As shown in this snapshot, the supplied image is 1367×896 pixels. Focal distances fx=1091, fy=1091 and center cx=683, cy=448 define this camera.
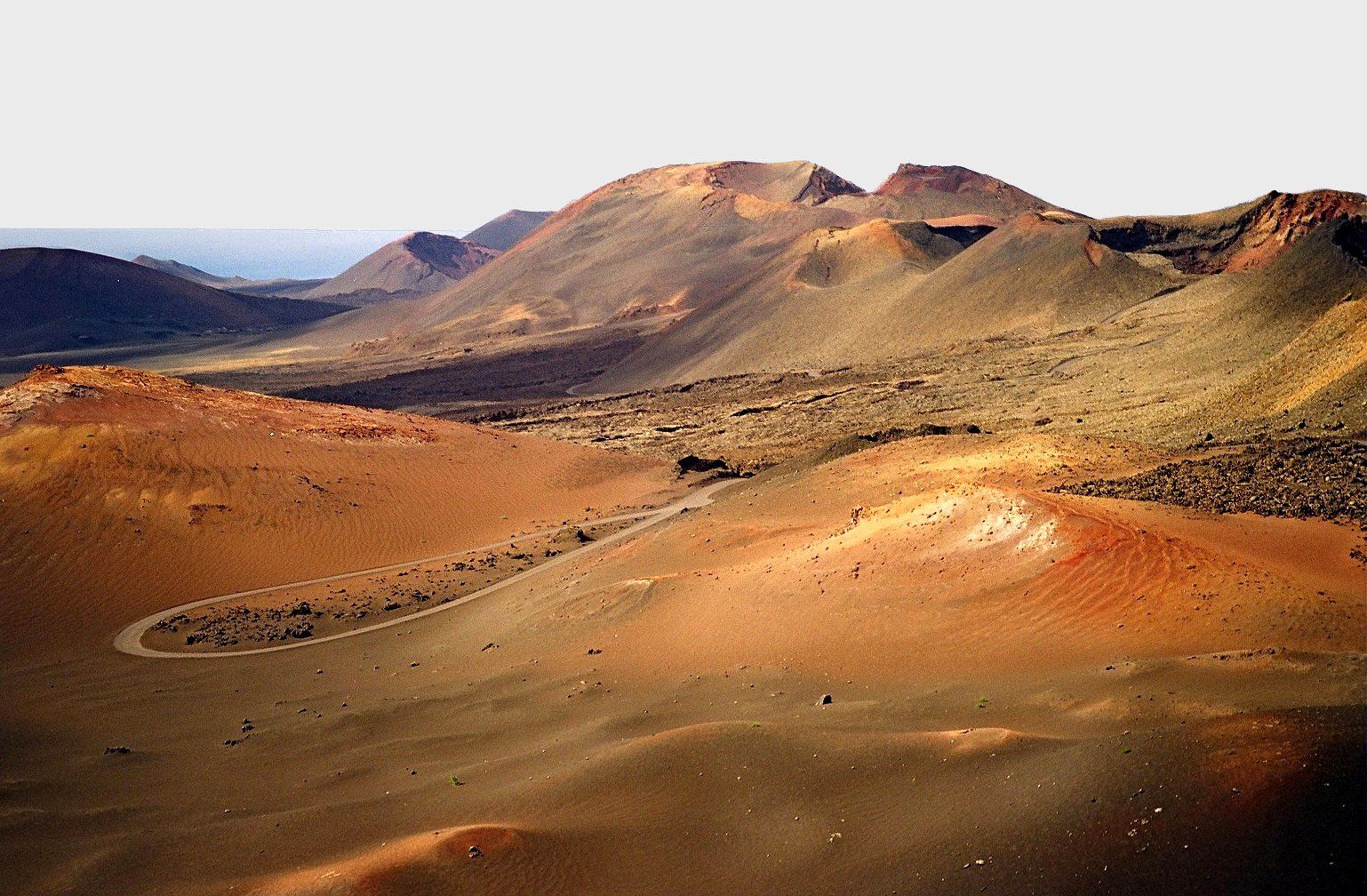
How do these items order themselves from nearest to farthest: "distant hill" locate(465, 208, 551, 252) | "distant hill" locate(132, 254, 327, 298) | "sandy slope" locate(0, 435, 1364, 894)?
"sandy slope" locate(0, 435, 1364, 894) < "distant hill" locate(132, 254, 327, 298) < "distant hill" locate(465, 208, 551, 252)

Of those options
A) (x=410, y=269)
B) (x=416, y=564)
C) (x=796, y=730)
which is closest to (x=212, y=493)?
(x=416, y=564)

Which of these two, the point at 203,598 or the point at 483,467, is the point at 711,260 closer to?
the point at 483,467

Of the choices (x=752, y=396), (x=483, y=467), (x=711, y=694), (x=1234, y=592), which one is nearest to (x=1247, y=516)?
(x=1234, y=592)

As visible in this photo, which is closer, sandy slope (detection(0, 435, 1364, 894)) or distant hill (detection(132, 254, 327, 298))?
sandy slope (detection(0, 435, 1364, 894))

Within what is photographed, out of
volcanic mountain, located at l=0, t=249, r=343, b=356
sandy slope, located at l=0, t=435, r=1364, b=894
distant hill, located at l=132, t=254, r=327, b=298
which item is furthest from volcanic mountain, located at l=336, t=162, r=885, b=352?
distant hill, located at l=132, t=254, r=327, b=298

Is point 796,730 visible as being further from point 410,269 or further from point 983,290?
point 410,269

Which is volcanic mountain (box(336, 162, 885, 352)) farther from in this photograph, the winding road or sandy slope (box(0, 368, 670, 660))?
the winding road
